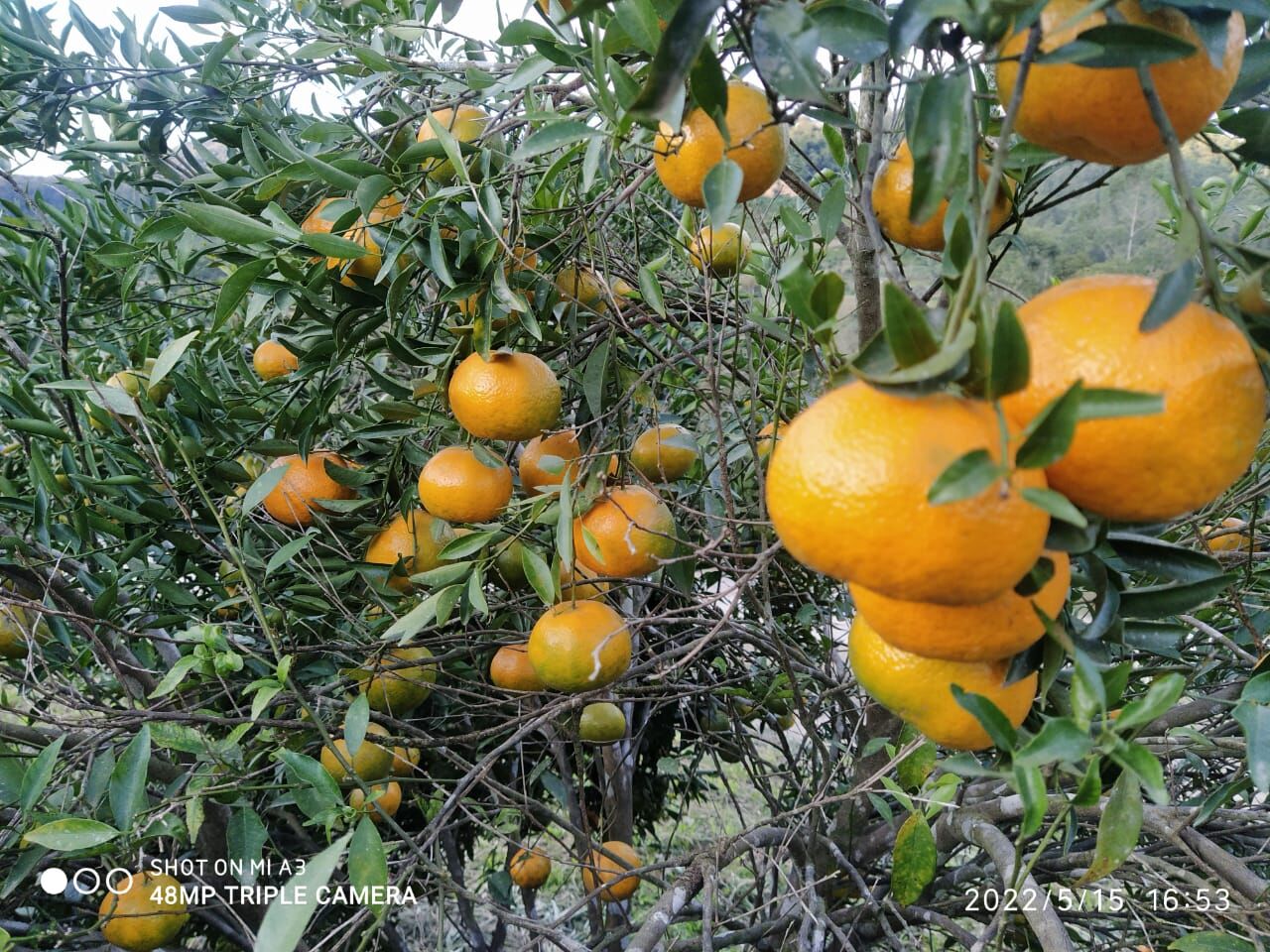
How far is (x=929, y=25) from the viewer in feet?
1.60

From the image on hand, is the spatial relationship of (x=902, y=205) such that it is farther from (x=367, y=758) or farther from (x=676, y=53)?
(x=367, y=758)

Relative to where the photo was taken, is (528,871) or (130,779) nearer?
(130,779)

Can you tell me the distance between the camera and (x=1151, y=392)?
0.41 m

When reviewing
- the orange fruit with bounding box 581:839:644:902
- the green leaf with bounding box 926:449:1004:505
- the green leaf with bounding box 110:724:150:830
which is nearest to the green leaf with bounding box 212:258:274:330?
the green leaf with bounding box 110:724:150:830

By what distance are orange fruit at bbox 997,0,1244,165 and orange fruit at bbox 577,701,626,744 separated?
1275 mm

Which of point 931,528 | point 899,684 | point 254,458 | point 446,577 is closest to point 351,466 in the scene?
point 254,458

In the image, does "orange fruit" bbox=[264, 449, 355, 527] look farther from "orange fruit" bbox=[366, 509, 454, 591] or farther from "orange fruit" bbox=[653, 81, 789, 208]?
"orange fruit" bbox=[653, 81, 789, 208]

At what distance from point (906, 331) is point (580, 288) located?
813mm

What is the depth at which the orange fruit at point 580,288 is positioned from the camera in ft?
3.69

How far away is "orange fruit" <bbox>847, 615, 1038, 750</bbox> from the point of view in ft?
1.78

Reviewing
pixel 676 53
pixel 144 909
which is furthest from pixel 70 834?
pixel 676 53

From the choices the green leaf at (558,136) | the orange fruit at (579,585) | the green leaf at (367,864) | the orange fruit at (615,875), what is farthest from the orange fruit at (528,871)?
the green leaf at (558,136)

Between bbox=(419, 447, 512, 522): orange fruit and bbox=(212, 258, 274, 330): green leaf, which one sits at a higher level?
bbox=(212, 258, 274, 330): green leaf

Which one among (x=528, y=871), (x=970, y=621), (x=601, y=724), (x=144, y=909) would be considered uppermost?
(x=970, y=621)
